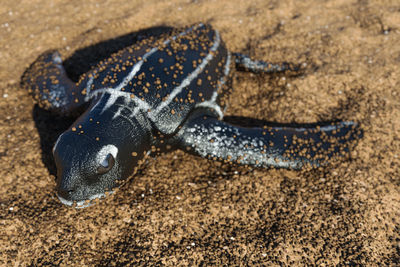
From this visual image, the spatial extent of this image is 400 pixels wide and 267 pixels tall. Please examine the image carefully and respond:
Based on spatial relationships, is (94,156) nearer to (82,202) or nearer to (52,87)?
(82,202)

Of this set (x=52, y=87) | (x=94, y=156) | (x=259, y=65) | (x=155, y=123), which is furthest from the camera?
(x=259, y=65)

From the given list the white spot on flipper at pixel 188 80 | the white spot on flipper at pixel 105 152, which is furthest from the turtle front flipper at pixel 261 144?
the white spot on flipper at pixel 105 152

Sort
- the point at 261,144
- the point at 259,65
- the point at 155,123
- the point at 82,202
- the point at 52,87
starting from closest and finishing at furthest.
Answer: the point at 82,202
the point at 155,123
the point at 261,144
the point at 52,87
the point at 259,65

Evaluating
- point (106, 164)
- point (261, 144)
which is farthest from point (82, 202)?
point (261, 144)

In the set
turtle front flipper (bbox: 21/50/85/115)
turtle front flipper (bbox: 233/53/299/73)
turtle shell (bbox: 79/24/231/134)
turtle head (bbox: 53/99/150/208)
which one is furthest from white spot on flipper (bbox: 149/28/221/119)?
turtle front flipper (bbox: 21/50/85/115)

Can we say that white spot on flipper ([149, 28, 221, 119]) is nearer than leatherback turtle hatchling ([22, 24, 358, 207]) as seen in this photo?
No

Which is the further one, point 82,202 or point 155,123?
point 155,123

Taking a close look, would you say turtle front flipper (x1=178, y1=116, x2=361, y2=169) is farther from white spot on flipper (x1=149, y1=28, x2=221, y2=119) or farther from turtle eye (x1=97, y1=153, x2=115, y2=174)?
turtle eye (x1=97, y1=153, x2=115, y2=174)

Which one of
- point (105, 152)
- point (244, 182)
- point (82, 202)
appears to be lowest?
point (244, 182)
